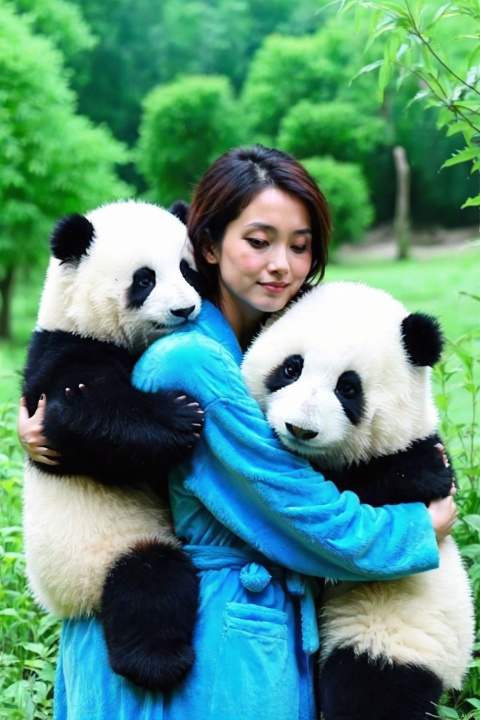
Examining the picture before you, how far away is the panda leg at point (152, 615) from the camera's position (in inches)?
58.4

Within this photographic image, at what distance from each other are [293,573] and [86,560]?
Answer: 16.5 inches

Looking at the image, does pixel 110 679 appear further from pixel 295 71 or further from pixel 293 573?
pixel 295 71

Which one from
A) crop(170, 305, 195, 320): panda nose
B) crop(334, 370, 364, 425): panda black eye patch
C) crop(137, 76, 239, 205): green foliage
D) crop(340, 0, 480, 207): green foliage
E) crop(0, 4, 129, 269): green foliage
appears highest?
crop(137, 76, 239, 205): green foliage

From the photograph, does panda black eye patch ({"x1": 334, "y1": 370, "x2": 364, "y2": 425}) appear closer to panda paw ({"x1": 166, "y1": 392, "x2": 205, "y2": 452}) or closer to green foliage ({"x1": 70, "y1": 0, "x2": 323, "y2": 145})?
panda paw ({"x1": 166, "y1": 392, "x2": 205, "y2": 452})

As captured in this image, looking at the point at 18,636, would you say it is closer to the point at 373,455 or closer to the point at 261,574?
the point at 261,574

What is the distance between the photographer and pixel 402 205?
39.2ft

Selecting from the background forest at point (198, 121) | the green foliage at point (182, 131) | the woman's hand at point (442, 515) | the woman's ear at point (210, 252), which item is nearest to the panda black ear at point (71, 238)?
the woman's ear at point (210, 252)

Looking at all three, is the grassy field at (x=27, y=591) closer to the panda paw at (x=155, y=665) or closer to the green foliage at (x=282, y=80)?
the panda paw at (x=155, y=665)

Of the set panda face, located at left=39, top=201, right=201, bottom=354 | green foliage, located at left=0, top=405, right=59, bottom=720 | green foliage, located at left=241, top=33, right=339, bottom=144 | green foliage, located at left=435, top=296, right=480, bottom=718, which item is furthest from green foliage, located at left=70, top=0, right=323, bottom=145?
panda face, located at left=39, top=201, right=201, bottom=354

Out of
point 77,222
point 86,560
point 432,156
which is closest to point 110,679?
point 86,560

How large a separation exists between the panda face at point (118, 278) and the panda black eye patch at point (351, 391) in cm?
36

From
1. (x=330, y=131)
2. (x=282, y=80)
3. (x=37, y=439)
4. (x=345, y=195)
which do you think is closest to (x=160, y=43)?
Answer: (x=282, y=80)

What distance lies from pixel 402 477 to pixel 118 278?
0.73 m

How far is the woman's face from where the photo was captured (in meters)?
1.74
